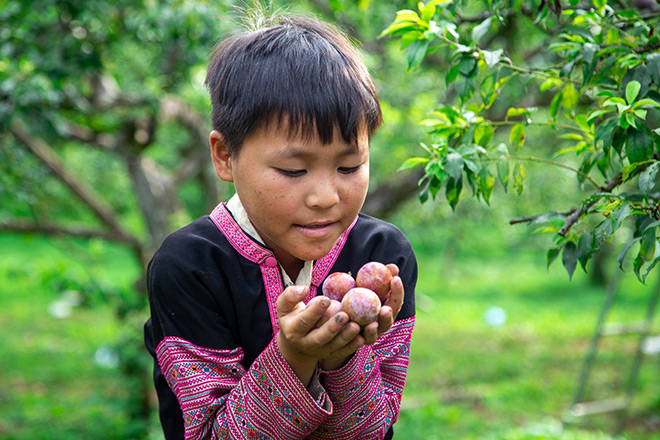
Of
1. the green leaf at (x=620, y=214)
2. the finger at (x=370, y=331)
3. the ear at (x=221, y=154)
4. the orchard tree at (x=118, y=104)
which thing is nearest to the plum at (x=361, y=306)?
the finger at (x=370, y=331)

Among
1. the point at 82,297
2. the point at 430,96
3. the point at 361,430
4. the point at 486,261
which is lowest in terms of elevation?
the point at 486,261

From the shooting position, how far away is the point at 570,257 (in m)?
1.70

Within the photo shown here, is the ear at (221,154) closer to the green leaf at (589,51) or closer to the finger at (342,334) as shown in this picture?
the finger at (342,334)

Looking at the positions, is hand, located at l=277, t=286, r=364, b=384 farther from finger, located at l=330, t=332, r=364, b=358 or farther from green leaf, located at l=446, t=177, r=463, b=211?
green leaf, located at l=446, t=177, r=463, b=211

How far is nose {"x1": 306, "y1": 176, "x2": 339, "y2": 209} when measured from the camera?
1.35 m

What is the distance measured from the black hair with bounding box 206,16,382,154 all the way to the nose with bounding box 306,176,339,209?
0.28ft

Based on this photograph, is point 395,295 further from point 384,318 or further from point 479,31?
point 479,31

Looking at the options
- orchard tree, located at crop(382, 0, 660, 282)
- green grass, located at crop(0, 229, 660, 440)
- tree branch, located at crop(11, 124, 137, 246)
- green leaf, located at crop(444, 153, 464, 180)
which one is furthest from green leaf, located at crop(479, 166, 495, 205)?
tree branch, located at crop(11, 124, 137, 246)

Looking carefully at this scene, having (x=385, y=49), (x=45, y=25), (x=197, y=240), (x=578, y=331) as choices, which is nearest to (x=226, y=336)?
(x=197, y=240)

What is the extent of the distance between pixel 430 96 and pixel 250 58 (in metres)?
4.58

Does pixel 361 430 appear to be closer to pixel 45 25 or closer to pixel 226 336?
pixel 226 336

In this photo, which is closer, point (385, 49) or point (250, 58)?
point (250, 58)

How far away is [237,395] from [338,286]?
12.6 inches

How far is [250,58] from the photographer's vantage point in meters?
1.46
